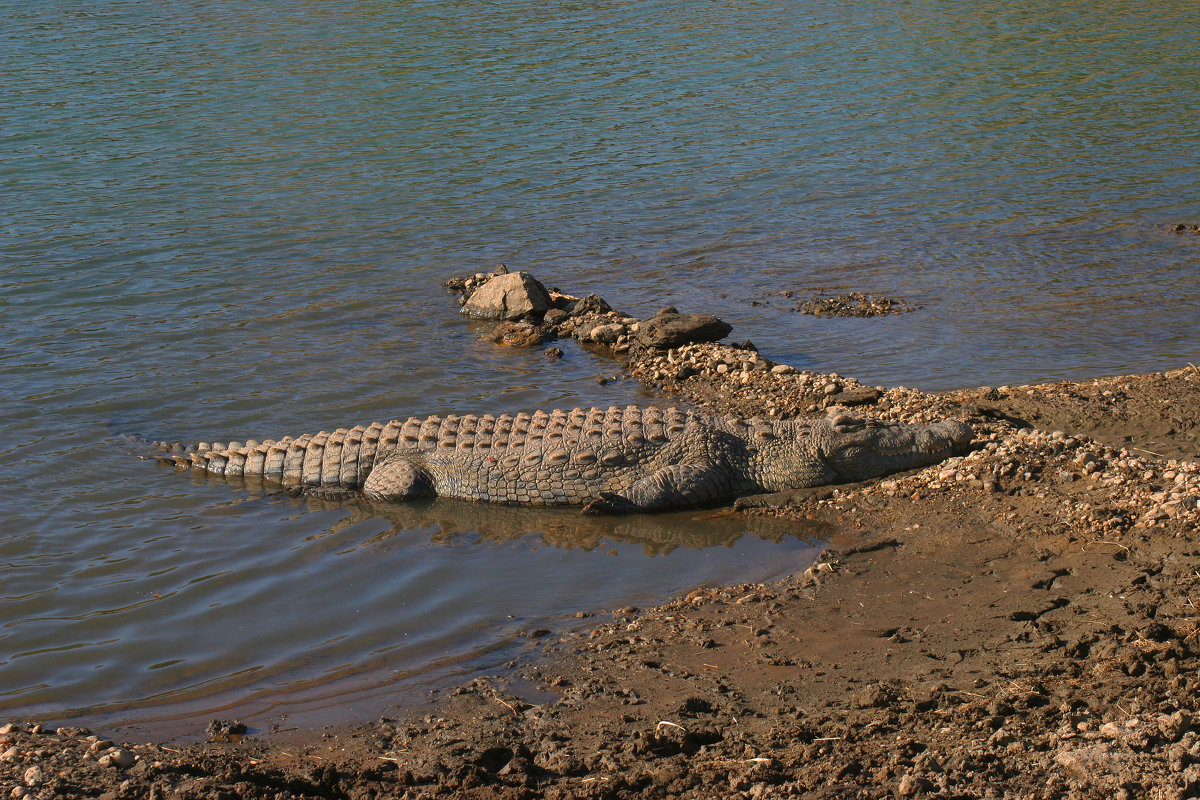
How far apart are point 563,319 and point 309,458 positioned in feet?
11.5

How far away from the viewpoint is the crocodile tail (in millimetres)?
7309

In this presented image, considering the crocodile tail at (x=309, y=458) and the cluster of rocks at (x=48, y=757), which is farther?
the crocodile tail at (x=309, y=458)

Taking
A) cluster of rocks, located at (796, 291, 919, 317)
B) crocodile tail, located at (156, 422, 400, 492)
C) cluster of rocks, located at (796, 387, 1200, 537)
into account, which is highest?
crocodile tail, located at (156, 422, 400, 492)

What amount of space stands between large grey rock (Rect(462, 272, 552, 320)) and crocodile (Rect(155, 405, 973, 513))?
10.2ft

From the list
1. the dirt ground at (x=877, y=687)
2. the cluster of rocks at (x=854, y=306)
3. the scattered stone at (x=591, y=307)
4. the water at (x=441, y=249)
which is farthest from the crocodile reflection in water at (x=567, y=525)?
the cluster of rocks at (x=854, y=306)

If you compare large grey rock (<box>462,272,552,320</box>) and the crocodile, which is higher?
large grey rock (<box>462,272,552,320</box>)

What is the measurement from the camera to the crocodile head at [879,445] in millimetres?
6855

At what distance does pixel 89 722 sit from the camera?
4711mm

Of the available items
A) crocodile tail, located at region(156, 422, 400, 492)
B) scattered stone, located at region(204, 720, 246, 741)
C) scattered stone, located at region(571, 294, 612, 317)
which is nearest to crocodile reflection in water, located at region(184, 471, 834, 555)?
crocodile tail, located at region(156, 422, 400, 492)

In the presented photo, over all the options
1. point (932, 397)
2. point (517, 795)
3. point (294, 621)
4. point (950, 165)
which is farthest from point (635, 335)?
point (950, 165)

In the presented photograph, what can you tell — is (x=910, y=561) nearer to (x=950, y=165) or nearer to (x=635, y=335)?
(x=635, y=335)

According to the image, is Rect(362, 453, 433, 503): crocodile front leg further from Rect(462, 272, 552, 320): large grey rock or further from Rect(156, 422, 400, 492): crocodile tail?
Rect(462, 272, 552, 320): large grey rock

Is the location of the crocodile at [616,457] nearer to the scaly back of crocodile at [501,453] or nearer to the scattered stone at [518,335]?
the scaly back of crocodile at [501,453]

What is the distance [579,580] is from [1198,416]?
4278 mm
